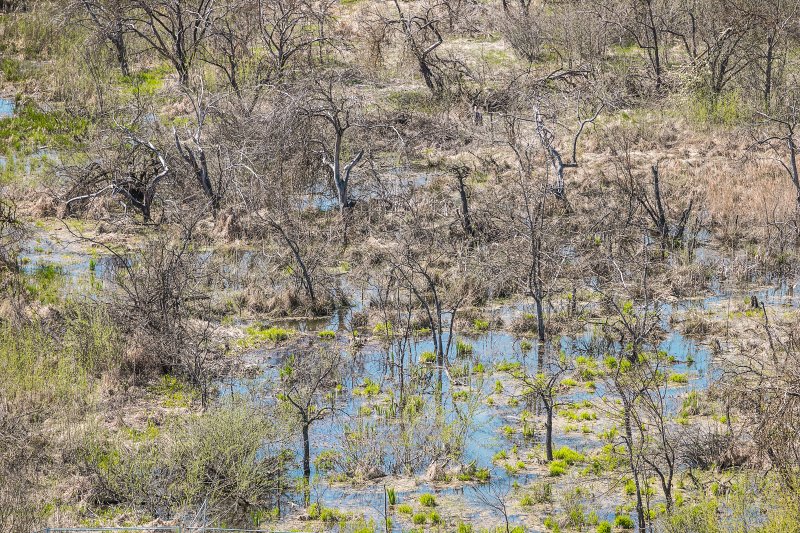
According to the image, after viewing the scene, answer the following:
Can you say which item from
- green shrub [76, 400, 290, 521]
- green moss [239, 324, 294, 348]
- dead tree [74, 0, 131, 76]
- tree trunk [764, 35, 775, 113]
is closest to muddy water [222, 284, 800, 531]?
green moss [239, 324, 294, 348]

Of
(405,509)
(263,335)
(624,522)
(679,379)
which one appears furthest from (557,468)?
(263,335)

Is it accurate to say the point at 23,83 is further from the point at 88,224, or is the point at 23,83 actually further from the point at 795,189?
the point at 795,189

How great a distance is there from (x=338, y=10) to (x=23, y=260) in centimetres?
1595

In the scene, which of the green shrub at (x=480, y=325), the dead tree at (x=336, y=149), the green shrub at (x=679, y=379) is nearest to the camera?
the green shrub at (x=679, y=379)

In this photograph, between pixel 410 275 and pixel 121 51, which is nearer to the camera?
pixel 410 275

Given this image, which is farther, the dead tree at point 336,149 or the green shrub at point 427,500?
the dead tree at point 336,149

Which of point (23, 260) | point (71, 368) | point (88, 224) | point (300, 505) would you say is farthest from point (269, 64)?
point (300, 505)

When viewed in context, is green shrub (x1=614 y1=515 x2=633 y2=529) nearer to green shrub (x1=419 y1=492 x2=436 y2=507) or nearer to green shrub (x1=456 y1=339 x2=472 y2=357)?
green shrub (x1=419 y1=492 x2=436 y2=507)

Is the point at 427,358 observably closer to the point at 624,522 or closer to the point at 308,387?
the point at 308,387

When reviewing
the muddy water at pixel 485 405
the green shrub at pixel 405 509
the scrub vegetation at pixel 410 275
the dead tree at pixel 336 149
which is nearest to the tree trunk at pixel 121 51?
the scrub vegetation at pixel 410 275

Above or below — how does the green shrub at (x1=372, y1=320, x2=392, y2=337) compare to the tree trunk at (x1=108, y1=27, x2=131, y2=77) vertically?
below

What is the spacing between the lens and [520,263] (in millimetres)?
17078

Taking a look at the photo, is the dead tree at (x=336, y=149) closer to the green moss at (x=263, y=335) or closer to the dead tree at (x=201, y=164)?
the dead tree at (x=201, y=164)

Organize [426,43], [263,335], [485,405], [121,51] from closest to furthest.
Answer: [485,405] < [263,335] < [426,43] < [121,51]
